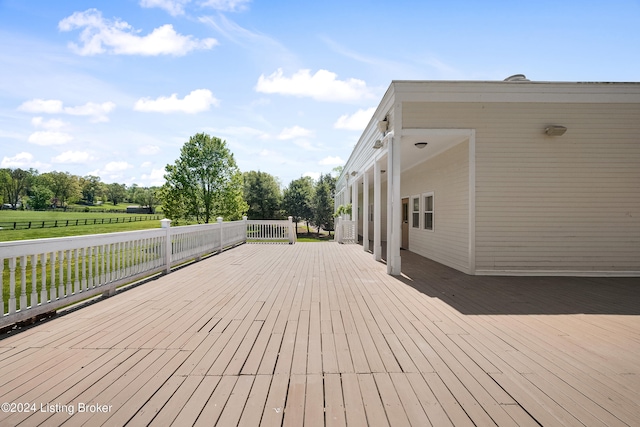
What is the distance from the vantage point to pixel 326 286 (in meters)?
4.87

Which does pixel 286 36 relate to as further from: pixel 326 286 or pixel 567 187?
pixel 567 187

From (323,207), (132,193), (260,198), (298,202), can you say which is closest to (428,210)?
(323,207)

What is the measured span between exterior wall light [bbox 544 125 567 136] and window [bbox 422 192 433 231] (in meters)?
3.04

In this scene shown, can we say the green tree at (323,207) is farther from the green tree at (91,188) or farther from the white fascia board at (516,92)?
the green tree at (91,188)

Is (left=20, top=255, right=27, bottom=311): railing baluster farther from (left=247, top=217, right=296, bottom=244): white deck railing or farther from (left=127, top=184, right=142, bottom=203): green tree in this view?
(left=127, top=184, right=142, bottom=203): green tree

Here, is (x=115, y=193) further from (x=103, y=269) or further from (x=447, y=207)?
(x=447, y=207)

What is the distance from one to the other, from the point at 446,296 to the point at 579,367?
2.12m

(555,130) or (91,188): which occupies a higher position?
(91,188)

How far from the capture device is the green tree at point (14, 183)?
5422 cm

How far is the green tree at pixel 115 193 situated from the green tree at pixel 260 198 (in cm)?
8387

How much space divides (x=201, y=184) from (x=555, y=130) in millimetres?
23537

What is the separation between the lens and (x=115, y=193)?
96.6 meters

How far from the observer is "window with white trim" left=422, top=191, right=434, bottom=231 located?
8.45 m

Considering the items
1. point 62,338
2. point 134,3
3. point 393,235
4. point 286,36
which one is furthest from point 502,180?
point 134,3
